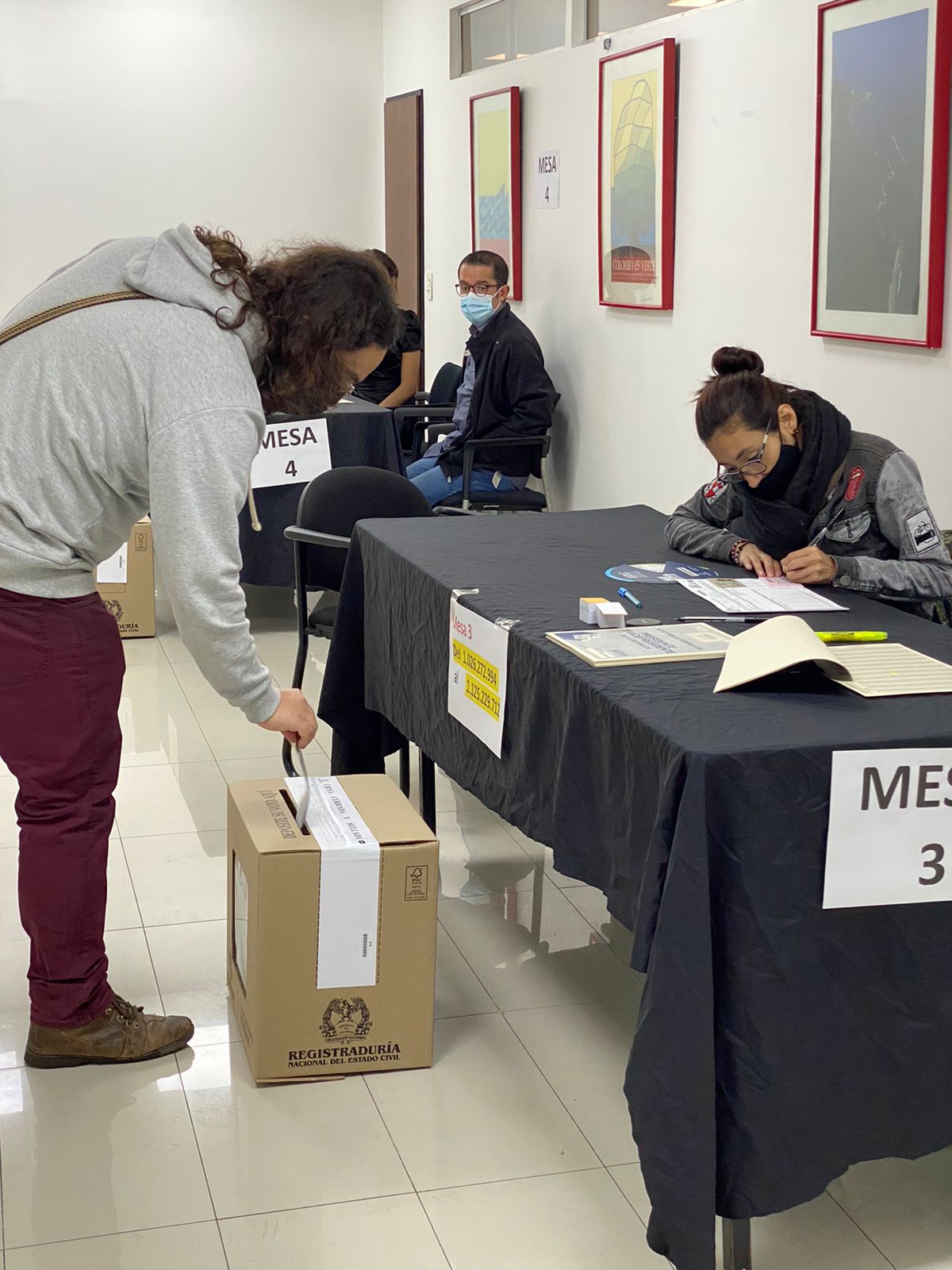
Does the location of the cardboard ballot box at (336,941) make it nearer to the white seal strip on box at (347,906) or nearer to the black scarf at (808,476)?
the white seal strip on box at (347,906)

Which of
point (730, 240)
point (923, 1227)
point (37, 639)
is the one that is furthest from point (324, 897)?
point (730, 240)

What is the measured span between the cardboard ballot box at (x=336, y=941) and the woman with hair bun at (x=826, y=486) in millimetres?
909

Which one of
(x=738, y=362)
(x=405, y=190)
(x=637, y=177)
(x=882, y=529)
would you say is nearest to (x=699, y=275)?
(x=637, y=177)

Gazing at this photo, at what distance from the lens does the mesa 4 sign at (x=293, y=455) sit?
511cm

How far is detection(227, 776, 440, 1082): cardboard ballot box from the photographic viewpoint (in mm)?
2232

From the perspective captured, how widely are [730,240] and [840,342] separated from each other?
0.74 m

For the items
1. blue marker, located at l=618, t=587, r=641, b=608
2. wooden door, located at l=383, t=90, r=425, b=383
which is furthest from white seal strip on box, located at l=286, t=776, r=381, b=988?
wooden door, located at l=383, t=90, r=425, b=383

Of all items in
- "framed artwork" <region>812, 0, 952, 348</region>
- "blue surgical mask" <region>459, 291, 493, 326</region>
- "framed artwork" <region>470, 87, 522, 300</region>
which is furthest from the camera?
"framed artwork" <region>470, 87, 522, 300</region>

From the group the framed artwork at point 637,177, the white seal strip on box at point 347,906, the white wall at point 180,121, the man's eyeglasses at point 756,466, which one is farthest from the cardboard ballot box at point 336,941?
the white wall at point 180,121

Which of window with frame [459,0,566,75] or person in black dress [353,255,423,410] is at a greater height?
window with frame [459,0,566,75]

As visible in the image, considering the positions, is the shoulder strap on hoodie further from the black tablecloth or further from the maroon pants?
the black tablecloth

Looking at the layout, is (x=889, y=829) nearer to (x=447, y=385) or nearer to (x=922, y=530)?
(x=922, y=530)

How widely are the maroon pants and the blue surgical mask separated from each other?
3765mm

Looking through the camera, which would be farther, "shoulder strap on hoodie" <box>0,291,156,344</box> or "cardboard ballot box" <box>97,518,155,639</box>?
"cardboard ballot box" <box>97,518,155,639</box>
